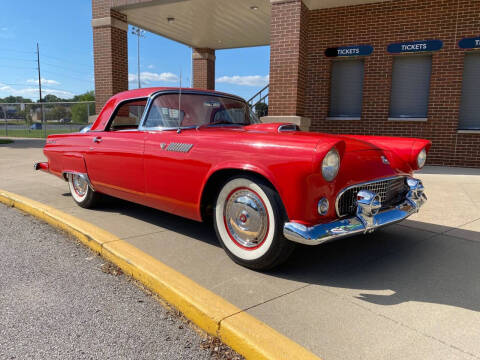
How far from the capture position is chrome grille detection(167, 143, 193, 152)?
10.5 feet

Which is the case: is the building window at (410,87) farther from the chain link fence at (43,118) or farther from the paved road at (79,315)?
the chain link fence at (43,118)

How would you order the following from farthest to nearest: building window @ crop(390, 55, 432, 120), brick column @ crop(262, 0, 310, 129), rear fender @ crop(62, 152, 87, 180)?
building window @ crop(390, 55, 432, 120) → brick column @ crop(262, 0, 310, 129) → rear fender @ crop(62, 152, 87, 180)

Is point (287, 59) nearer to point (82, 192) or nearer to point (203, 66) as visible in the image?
point (82, 192)

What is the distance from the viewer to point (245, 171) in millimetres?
2834

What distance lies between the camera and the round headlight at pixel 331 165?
2.49 meters

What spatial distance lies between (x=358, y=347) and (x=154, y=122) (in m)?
2.75

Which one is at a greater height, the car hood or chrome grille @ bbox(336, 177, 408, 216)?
the car hood

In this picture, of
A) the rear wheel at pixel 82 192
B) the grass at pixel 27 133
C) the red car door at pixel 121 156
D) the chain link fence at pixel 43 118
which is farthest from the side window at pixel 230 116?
the grass at pixel 27 133

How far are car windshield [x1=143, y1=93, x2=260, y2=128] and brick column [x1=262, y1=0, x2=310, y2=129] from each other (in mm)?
4385

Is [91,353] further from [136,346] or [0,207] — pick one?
[0,207]

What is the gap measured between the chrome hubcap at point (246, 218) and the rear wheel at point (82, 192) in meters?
2.37

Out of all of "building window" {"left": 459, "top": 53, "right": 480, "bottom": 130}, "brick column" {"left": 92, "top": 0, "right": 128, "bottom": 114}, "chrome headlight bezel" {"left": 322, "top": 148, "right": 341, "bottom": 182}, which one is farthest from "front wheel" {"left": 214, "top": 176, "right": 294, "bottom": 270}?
"brick column" {"left": 92, "top": 0, "right": 128, "bottom": 114}

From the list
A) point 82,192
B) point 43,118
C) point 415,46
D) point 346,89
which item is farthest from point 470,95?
point 43,118

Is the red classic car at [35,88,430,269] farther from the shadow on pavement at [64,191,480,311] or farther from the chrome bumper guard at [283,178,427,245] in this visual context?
the shadow on pavement at [64,191,480,311]
